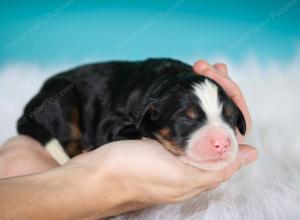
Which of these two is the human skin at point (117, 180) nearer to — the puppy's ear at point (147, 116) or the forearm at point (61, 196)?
the forearm at point (61, 196)

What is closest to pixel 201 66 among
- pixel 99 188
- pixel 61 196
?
pixel 99 188

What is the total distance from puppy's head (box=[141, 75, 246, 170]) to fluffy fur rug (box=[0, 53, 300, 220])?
1.26ft

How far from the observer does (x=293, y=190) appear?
3264 mm

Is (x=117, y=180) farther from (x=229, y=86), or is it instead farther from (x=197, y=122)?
(x=229, y=86)

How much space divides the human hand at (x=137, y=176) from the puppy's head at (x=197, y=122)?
8cm

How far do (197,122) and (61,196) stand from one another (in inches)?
29.8

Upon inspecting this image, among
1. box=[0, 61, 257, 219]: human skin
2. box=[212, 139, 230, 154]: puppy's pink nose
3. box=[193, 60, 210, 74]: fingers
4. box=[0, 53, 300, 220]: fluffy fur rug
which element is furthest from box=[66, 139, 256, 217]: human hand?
box=[193, 60, 210, 74]: fingers

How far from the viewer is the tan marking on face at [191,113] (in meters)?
2.86

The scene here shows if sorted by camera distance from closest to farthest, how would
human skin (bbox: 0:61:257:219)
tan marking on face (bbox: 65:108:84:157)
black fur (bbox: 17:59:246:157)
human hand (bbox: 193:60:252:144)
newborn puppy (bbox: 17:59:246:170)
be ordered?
human skin (bbox: 0:61:257:219), newborn puppy (bbox: 17:59:246:170), black fur (bbox: 17:59:246:157), human hand (bbox: 193:60:252:144), tan marking on face (bbox: 65:108:84:157)

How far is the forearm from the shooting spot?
2.33m

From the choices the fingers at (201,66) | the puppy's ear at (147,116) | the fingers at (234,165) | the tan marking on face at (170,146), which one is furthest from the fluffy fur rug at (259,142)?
the fingers at (201,66)

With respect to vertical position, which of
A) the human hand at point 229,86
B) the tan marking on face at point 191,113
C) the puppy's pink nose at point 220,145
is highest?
the human hand at point 229,86

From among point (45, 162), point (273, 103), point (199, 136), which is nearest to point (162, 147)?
point (199, 136)

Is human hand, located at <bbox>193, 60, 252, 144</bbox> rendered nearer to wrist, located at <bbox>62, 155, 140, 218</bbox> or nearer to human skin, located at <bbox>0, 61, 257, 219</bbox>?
human skin, located at <bbox>0, 61, 257, 219</bbox>
